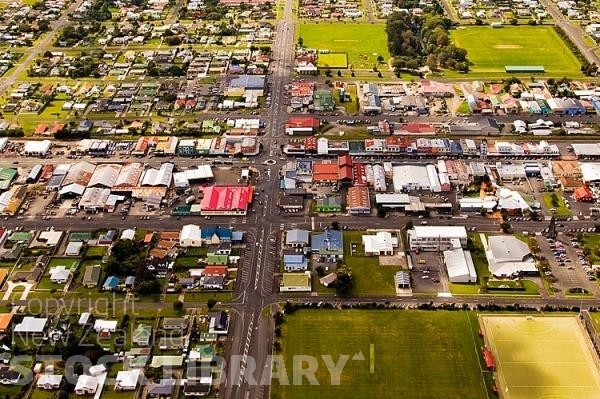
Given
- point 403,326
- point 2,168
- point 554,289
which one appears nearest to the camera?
point 403,326

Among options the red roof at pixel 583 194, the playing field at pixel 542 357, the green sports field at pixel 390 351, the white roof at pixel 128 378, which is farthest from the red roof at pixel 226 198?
the red roof at pixel 583 194

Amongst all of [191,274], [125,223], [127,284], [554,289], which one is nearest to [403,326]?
[554,289]

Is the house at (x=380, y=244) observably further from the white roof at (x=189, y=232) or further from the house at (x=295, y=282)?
the white roof at (x=189, y=232)

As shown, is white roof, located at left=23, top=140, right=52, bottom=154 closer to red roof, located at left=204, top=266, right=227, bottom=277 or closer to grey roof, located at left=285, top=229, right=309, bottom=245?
red roof, located at left=204, top=266, right=227, bottom=277

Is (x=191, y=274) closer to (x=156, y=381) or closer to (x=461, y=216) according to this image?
(x=156, y=381)

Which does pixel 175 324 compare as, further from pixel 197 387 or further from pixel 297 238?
pixel 297 238

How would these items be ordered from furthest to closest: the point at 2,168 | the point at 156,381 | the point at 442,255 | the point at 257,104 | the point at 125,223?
the point at 257,104
the point at 2,168
the point at 125,223
the point at 442,255
the point at 156,381

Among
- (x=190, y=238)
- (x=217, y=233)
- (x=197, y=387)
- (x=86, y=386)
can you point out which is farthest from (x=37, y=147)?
(x=197, y=387)
